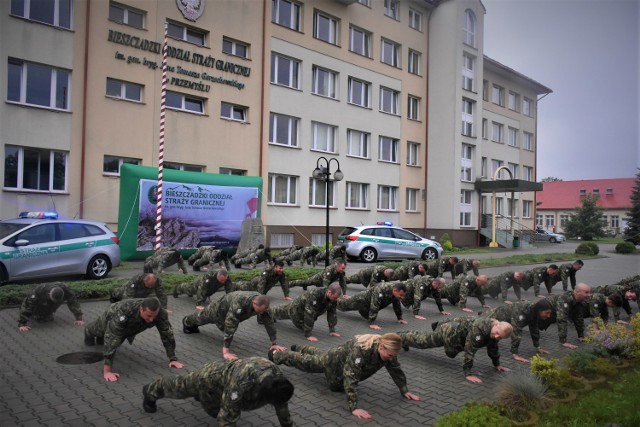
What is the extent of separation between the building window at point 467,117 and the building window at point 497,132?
6829 millimetres

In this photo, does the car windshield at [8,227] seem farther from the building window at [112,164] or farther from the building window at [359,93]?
the building window at [359,93]

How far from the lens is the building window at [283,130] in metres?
24.5

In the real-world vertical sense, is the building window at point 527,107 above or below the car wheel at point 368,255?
above

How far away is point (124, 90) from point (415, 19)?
21547 millimetres

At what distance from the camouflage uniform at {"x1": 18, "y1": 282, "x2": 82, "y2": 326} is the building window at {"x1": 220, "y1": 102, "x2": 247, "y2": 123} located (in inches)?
610

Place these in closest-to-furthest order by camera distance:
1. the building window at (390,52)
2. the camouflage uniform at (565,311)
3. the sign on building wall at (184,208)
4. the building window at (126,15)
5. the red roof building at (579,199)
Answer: the camouflage uniform at (565,311)
the sign on building wall at (184,208)
the building window at (126,15)
the building window at (390,52)
the red roof building at (579,199)

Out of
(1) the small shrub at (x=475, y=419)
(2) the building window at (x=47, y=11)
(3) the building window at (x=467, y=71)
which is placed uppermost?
(3) the building window at (x=467, y=71)

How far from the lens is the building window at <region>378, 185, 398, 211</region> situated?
1182 inches

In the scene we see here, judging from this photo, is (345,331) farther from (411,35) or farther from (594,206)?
(594,206)

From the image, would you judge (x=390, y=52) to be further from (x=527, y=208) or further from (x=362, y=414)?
(x=362, y=414)

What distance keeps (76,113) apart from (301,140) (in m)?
11.3

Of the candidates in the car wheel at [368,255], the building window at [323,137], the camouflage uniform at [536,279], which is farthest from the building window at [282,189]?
the camouflage uniform at [536,279]

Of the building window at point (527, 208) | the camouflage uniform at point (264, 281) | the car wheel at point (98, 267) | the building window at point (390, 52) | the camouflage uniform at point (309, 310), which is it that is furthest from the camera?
the building window at point (527, 208)

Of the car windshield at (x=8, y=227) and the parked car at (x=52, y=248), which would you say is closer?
the parked car at (x=52, y=248)
